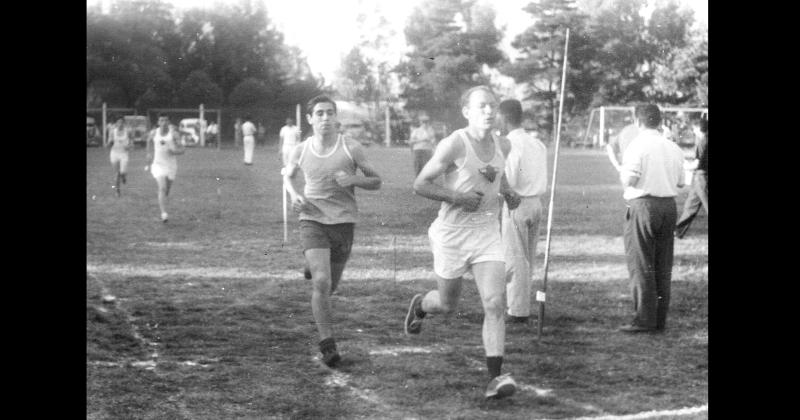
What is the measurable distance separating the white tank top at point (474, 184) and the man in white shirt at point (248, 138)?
32.3 ft

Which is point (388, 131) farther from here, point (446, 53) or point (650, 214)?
point (650, 214)

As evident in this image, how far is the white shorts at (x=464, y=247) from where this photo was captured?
609 cm

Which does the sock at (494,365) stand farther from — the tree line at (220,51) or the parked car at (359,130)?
the tree line at (220,51)

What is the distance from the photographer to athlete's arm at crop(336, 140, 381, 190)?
6527 mm

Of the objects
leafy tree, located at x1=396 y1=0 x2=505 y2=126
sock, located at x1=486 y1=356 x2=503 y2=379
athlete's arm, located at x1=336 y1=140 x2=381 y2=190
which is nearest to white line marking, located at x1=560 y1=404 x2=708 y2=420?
sock, located at x1=486 y1=356 x2=503 y2=379

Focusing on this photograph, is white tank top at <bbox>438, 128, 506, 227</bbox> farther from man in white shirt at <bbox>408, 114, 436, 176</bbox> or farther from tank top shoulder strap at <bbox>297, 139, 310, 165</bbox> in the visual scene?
man in white shirt at <bbox>408, 114, 436, 176</bbox>

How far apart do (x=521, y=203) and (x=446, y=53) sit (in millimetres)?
1247

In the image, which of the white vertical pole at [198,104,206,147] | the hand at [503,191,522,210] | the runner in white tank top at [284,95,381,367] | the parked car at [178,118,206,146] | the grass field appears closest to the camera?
the grass field

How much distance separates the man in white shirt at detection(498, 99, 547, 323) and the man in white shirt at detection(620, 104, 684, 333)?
0.66 metres

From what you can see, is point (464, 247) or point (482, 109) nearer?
point (482, 109)

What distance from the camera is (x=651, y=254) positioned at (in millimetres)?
7637

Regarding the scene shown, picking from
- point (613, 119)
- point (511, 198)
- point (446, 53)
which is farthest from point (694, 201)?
point (511, 198)

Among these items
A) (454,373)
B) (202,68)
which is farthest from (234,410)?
(202,68)

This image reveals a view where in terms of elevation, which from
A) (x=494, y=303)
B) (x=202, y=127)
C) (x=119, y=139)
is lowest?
(x=494, y=303)
